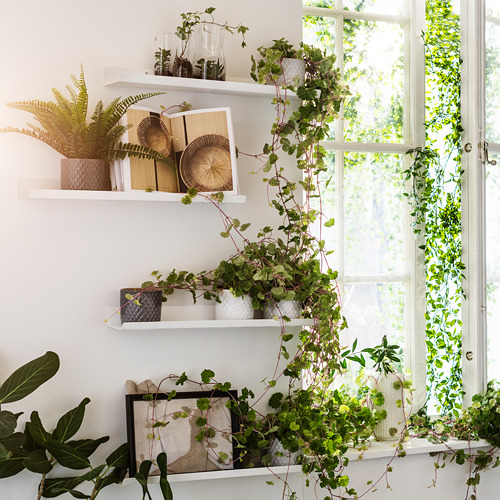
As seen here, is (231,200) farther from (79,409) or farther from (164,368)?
(79,409)

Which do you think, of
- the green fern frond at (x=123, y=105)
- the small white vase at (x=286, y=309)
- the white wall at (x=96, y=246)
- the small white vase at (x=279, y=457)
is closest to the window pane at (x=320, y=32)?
the white wall at (x=96, y=246)

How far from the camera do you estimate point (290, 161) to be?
2523 millimetres

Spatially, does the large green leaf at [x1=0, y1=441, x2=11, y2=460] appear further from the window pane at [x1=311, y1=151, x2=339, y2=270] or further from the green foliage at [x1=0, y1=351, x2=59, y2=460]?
the window pane at [x1=311, y1=151, x2=339, y2=270]

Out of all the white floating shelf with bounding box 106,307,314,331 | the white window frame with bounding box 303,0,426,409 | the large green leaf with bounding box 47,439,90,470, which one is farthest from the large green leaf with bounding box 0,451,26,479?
the white window frame with bounding box 303,0,426,409

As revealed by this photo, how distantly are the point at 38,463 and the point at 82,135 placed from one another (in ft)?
3.35

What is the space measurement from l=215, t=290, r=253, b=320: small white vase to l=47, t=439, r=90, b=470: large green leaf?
0.65 meters

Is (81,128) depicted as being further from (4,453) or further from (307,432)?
(307,432)

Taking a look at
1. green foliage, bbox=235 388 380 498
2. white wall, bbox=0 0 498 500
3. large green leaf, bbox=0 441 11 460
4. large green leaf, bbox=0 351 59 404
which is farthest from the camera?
green foliage, bbox=235 388 380 498

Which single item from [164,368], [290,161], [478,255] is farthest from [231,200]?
[478,255]

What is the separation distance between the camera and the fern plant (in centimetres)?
209

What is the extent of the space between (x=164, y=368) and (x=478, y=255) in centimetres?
149

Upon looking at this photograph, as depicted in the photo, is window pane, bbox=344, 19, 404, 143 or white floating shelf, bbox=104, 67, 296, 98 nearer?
white floating shelf, bbox=104, 67, 296, 98

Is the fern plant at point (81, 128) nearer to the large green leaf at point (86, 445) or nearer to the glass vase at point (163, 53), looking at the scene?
the glass vase at point (163, 53)

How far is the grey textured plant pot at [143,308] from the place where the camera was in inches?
85.1
